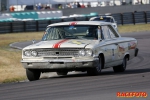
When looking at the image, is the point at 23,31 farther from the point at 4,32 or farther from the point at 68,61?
the point at 68,61

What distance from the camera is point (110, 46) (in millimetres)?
13188

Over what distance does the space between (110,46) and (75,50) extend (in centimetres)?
141

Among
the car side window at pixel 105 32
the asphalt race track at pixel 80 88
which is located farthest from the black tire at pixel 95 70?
Answer: the car side window at pixel 105 32

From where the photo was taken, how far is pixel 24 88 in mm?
10797

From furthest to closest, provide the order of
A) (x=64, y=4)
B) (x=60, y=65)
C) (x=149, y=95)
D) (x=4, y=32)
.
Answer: (x=64, y=4) → (x=4, y=32) → (x=60, y=65) → (x=149, y=95)

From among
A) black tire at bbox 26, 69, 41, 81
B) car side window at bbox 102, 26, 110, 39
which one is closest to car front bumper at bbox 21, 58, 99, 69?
black tire at bbox 26, 69, 41, 81

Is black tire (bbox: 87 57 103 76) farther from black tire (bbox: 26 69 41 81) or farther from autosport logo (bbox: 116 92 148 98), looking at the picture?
autosport logo (bbox: 116 92 148 98)

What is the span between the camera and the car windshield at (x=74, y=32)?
42.7ft

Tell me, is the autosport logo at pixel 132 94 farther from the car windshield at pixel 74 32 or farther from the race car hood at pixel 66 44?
the car windshield at pixel 74 32

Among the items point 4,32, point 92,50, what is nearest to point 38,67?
point 92,50

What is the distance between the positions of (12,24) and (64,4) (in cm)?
1811

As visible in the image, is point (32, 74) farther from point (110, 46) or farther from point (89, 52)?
point (110, 46)

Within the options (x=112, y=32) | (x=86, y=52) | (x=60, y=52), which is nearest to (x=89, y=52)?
(x=86, y=52)

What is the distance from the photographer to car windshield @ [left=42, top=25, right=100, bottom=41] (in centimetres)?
1300
